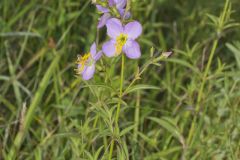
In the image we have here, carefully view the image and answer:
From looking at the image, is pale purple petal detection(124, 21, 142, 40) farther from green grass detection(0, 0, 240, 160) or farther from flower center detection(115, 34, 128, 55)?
green grass detection(0, 0, 240, 160)

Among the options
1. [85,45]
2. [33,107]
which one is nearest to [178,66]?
[85,45]

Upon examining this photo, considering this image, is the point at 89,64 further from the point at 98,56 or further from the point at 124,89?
the point at 124,89

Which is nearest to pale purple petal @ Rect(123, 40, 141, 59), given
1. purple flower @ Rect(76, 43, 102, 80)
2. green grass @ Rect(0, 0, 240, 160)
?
purple flower @ Rect(76, 43, 102, 80)

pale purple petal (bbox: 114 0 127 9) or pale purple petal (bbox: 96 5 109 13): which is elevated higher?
pale purple petal (bbox: 114 0 127 9)

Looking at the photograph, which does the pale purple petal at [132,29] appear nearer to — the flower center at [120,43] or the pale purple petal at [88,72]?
the flower center at [120,43]

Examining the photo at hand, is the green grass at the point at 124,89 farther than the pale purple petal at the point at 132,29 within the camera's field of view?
Yes

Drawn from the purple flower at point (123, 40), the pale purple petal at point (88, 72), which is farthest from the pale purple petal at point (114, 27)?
the pale purple petal at point (88, 72)
